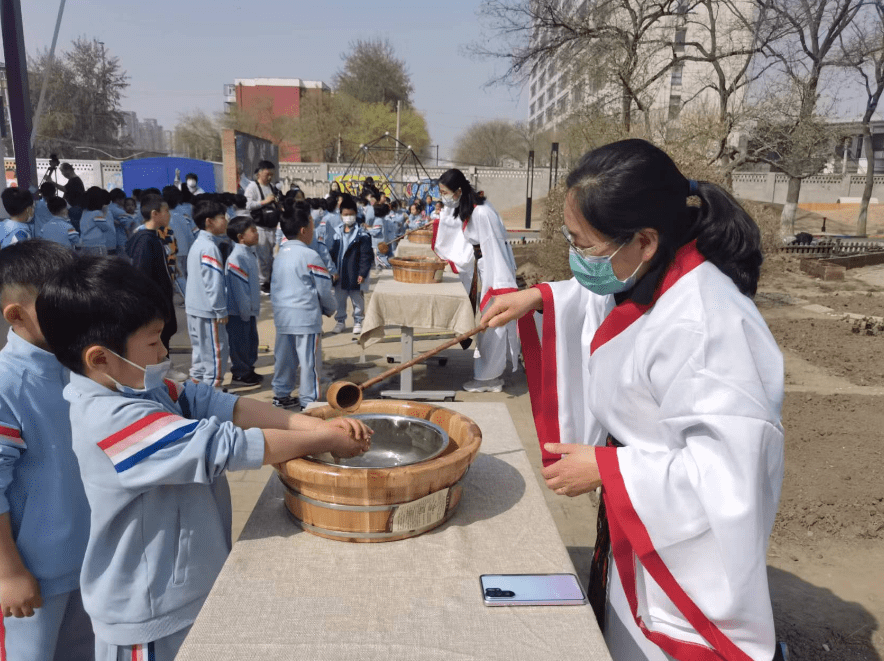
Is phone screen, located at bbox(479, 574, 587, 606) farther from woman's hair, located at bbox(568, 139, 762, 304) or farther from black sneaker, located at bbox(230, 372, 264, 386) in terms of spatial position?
black sneaker, located at bbox(230, 372, 264, 386)

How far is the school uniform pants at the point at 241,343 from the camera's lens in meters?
5.68

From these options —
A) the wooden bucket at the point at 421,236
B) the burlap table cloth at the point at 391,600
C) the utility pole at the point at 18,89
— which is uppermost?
the utility pole at the point at 18,89

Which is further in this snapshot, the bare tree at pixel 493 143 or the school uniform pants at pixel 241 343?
the bare tree at pixel 493 143

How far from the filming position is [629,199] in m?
1.36

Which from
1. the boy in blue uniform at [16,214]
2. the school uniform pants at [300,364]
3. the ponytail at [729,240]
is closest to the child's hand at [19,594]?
the ponytail at [729,240]

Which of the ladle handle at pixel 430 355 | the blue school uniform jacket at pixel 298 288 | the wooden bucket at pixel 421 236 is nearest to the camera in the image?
the ladle handle at pixel 430 355

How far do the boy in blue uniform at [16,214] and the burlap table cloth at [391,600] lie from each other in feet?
17.5

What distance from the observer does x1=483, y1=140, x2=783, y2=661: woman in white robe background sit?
1.21 meters

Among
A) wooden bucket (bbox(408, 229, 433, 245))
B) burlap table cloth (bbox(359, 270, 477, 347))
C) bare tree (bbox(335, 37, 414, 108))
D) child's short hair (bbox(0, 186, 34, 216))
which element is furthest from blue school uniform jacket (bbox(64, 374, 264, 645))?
bare tree (bbox(335, 37, 414, 108))

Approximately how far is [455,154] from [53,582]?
62.5 metres

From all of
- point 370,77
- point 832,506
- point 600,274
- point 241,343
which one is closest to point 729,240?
point 600,274

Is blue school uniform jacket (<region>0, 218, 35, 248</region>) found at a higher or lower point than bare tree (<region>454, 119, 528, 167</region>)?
lower

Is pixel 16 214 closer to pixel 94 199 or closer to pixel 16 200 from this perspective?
pixel 16 200

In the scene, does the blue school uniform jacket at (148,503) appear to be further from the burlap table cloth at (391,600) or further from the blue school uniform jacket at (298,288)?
the blue school uniform jacket at (298,288)
